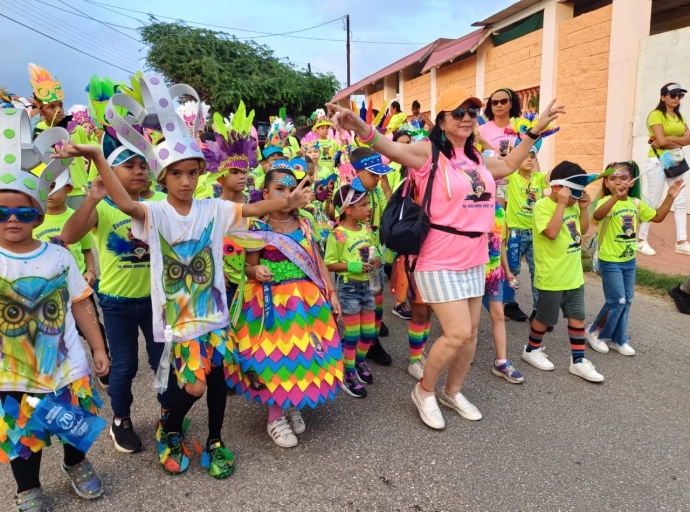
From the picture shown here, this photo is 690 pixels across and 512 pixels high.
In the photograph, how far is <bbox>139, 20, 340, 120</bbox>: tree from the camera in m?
24.1

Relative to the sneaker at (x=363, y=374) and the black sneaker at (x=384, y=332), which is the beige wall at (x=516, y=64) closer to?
the black sneaker at (x=384, y=332)

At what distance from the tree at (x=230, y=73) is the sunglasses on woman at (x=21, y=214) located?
2216 cm

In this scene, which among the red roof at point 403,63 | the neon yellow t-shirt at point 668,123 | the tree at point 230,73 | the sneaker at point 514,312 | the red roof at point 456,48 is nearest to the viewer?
the sneaker at point 514,312

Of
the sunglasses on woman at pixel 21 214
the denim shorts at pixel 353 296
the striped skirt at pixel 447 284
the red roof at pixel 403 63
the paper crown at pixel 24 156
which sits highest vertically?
the red roof at pixel 403 63

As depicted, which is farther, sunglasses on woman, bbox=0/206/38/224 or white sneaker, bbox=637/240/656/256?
white sneaker, bbox=637/240/656/256

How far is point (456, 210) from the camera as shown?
2920 millimetres

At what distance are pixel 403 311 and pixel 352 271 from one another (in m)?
1.86

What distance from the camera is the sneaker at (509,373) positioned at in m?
3.67

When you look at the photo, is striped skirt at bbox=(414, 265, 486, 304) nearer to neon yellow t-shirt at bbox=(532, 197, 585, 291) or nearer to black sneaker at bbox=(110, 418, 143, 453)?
neon yellow t-shirt at bbox=(532, 197, 585, 291)

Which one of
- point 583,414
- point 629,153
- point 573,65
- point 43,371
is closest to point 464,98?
point 583,414

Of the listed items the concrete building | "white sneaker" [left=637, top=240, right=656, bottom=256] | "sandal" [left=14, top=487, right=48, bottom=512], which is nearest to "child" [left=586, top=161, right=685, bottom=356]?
"white sneaker" [left=637, top=240, right=656, bottom=256]

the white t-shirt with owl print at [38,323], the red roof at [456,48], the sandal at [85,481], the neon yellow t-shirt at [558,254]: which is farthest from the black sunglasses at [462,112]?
the red roof at [456,48]

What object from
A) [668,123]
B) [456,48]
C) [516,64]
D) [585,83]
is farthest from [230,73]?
[668,123]

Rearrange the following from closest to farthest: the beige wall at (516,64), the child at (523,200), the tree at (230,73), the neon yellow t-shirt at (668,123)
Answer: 1. the child at (523,200)
2. the neon yellow t-shirt at (668,123)
3. the beige wall at (516,64)
4. the tree at (230,73)
